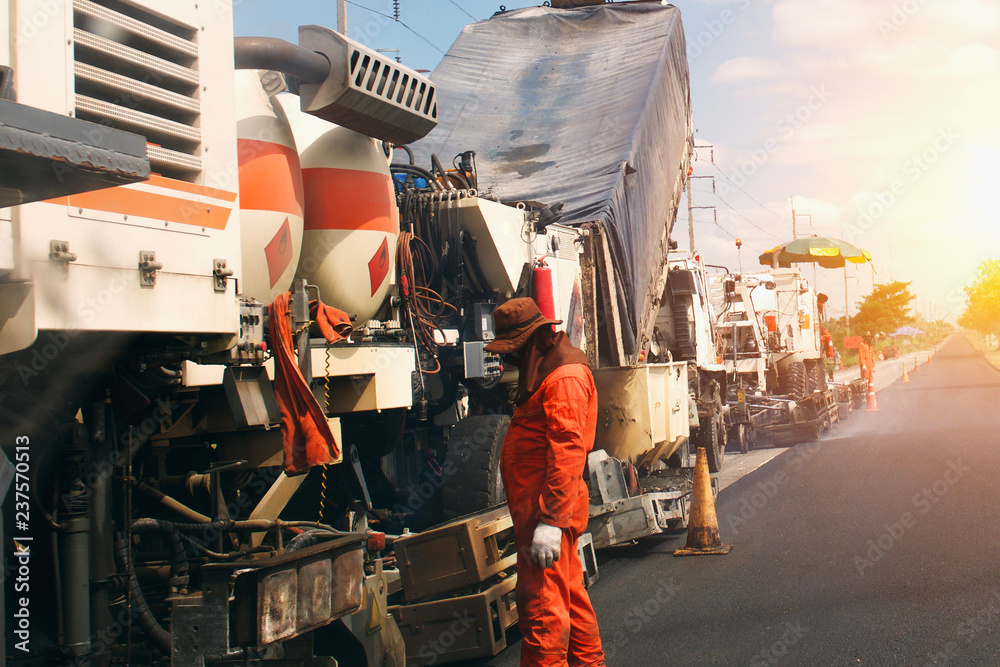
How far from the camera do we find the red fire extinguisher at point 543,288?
21.8 ft

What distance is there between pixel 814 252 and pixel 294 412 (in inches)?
896

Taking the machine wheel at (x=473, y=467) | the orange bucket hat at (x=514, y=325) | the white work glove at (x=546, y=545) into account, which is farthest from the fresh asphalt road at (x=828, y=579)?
the orange bucket hat at (x=514, y=325)

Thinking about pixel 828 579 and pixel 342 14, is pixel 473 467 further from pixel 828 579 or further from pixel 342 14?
pixel 342 14

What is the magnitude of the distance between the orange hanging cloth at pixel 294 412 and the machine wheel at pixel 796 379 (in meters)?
16.0

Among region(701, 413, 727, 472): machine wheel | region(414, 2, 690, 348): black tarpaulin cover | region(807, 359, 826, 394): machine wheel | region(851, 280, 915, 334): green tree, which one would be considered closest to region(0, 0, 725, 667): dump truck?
region(414, 2, 690, 348): black tarpaulin cover

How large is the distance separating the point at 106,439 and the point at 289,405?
72 centimetres

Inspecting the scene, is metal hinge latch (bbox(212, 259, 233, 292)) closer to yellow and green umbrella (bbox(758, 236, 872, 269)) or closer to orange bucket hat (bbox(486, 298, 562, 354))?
orange bucket hat (bbox(486, 298, 562, 354))

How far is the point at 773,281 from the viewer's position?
62.4 ft

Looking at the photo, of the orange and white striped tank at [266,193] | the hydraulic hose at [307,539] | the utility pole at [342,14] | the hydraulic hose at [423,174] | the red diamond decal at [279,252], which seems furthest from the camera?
the utility pole at [342,14]

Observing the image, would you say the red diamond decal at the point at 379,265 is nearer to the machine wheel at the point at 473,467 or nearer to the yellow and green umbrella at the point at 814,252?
the machine wheel at the point at 473,467

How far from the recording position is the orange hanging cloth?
370cm

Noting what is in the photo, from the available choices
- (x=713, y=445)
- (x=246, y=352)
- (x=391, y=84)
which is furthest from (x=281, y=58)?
(x=713, y=445)

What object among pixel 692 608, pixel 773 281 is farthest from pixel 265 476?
pixel 773 281

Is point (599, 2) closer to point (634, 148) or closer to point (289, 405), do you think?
point (634, 148)
